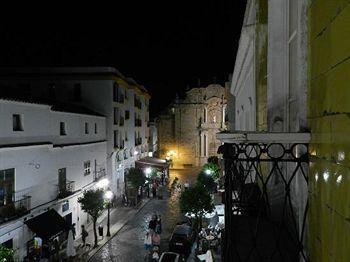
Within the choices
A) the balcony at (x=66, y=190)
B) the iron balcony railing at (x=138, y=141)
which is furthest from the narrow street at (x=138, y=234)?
the iron balcony railing at (x=138, y=141)

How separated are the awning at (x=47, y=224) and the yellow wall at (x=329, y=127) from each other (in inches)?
699

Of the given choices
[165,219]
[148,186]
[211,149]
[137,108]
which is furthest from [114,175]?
[211,149]

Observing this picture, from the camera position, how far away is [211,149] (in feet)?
202

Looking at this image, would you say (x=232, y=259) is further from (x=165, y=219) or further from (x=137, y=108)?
(x=137, y=108)

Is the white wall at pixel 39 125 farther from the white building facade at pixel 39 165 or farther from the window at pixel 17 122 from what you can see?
the window at pixel 17 122

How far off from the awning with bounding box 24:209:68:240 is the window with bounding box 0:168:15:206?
1.79m

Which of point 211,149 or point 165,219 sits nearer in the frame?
point 165,219

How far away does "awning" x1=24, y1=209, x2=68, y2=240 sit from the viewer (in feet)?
61.5

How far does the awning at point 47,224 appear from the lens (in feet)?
61.5

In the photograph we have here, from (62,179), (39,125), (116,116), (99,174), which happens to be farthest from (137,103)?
(39,125)

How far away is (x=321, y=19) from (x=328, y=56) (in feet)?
1.22

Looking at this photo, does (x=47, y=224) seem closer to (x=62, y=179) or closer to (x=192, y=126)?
(x=62, y=179)

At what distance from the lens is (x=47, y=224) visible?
19.7 meters

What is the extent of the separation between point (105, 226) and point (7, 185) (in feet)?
36.2
